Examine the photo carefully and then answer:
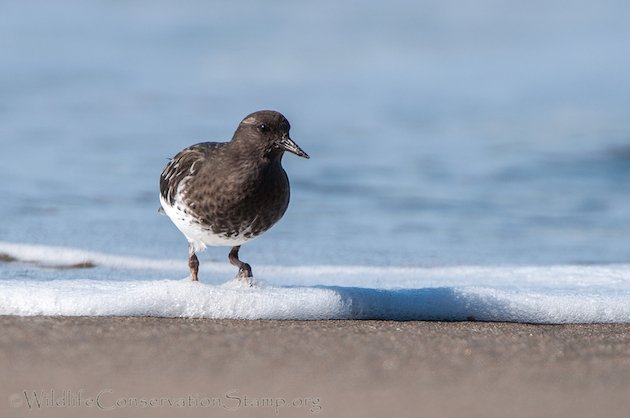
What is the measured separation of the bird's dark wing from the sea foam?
1.53 feet

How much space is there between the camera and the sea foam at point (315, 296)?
4691 millimetres

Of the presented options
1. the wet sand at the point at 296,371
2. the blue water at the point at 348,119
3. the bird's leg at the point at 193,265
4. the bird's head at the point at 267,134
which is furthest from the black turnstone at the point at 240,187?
the blue water at the point at 348,119

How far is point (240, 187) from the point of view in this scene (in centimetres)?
508

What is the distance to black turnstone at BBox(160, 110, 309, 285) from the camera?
16.7 feet

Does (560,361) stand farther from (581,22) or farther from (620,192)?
(581,22)

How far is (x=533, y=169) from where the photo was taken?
36.5ft

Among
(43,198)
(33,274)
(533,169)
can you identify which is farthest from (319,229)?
(533,169)

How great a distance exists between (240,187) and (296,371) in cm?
156

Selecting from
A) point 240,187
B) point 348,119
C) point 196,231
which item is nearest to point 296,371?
point 240,187

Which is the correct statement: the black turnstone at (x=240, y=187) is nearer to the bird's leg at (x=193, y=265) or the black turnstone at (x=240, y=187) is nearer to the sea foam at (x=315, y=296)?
the bird's leg at (x=193, y=265)

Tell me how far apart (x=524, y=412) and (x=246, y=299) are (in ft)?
6.04

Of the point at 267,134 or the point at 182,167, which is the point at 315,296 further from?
the point at 182,167

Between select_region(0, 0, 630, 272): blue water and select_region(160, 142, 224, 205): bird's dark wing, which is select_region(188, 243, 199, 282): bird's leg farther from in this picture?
select_region(0, 0, 630, 272): blue water

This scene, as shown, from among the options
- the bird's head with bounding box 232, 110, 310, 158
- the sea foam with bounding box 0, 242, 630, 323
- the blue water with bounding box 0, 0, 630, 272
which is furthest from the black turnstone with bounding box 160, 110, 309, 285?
the blue water with bounding box 0, 0, 630, 272
